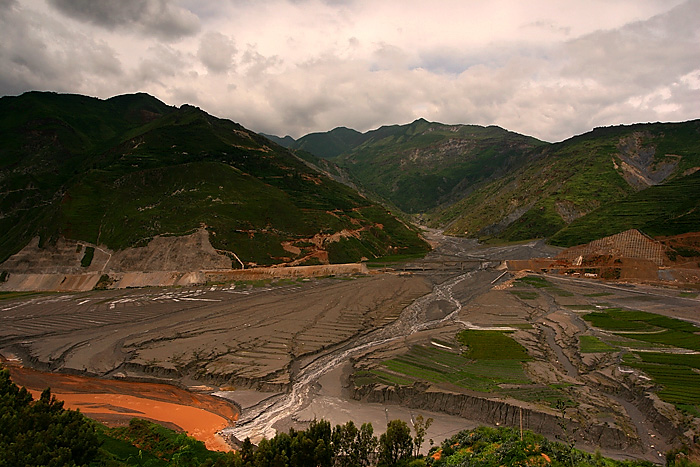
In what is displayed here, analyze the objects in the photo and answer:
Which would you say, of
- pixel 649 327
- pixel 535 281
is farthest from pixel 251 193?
pixel 649 327

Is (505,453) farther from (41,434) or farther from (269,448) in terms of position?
(41,434)

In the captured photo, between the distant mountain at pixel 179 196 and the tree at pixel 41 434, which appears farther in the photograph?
the distant mountain at pixel 179 196

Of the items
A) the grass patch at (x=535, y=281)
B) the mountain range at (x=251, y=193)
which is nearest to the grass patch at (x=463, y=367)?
the grass patch at (x=535, y=281)

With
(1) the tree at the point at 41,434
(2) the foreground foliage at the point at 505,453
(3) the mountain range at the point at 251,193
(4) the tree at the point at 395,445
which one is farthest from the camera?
(3) the mountain range at the point at 251,193

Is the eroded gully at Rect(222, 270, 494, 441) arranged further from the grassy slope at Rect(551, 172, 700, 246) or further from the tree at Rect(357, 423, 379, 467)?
the grassy slope at Rect(551, 172, 700, 246)

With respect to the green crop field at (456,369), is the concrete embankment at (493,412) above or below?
below

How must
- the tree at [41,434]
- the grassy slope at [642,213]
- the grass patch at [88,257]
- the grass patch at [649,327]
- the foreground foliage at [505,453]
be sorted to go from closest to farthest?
the foreground foliage at [505,453]
the tree at [41,434]
the grass patch at [649,327]
the grass patch at [88,257]
the grassy slope at [642,213]

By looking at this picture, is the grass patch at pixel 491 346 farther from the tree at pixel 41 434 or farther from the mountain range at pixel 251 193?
the mountain range at pixel 251 193
